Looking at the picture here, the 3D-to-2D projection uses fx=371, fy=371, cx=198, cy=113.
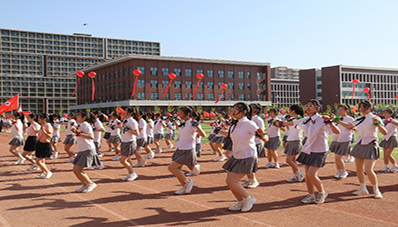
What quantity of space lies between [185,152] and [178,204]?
1376 millimetres

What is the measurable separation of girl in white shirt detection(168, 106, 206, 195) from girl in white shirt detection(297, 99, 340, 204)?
2412 mm

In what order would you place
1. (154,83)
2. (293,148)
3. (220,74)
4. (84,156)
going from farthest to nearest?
(220,74)
(154,83)
(293,148)
(84,156)

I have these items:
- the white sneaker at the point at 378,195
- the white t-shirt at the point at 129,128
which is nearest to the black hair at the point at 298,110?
the white sneaker at the point at 378,195

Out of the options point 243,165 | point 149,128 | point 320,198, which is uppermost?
point 149,128

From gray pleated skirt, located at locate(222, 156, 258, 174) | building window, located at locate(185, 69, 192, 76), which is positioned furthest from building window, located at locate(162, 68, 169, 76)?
gray pleated skirt, located at locate(222, 156, 258, 174)

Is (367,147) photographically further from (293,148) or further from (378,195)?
(293,148)

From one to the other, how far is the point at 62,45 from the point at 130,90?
67.7 meters

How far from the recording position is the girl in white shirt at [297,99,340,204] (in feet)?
23.5

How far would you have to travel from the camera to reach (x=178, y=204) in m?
7.67

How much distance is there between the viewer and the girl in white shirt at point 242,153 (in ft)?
22.0

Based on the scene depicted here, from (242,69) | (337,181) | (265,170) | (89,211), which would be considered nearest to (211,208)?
(89,211)

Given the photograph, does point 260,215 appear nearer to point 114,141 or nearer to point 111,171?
point 111,171

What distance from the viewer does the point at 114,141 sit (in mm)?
15625

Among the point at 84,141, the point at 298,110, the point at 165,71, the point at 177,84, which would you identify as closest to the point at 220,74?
the point at 177,84
